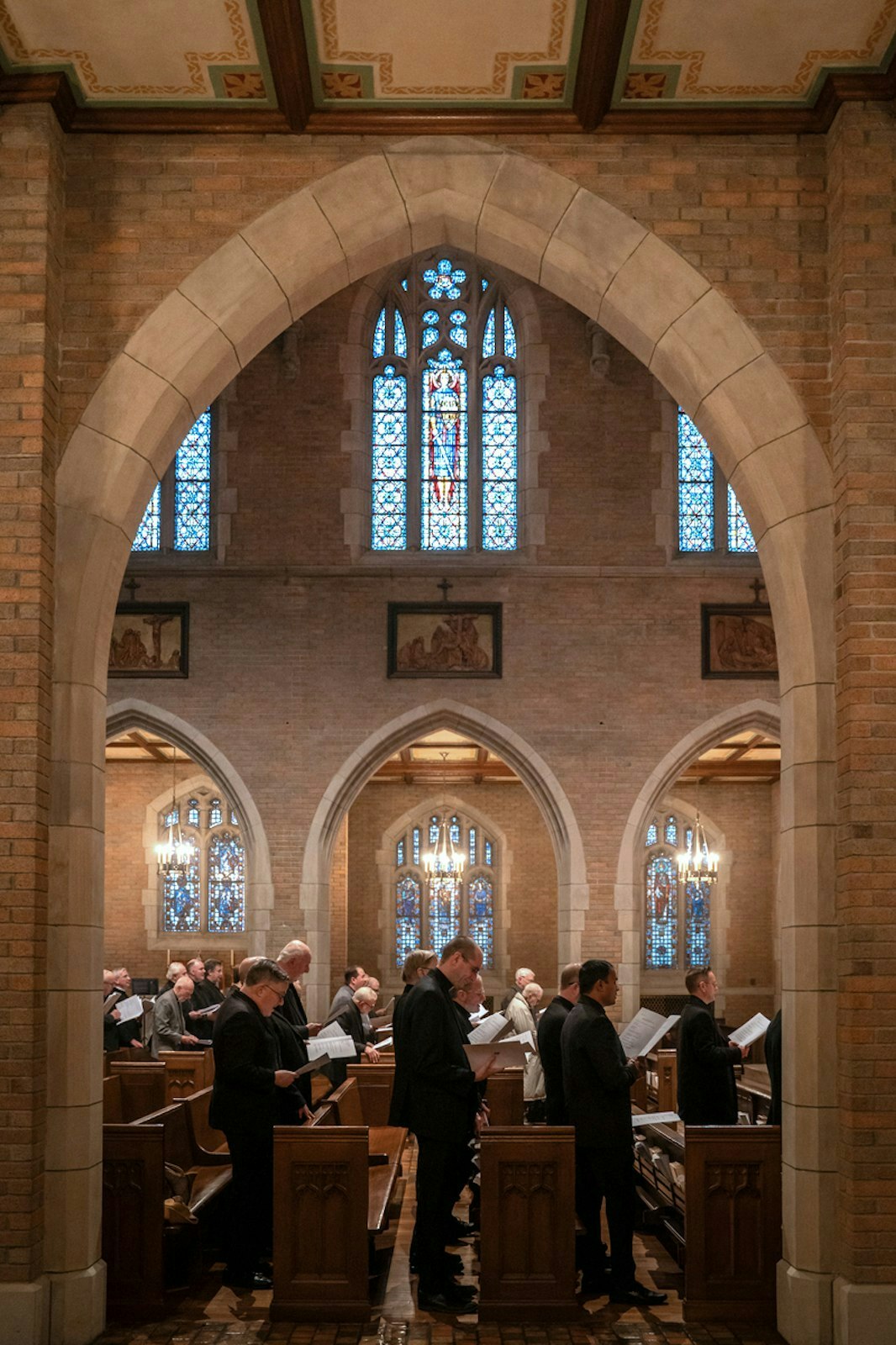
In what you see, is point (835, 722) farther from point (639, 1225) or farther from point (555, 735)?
point (555, 735)

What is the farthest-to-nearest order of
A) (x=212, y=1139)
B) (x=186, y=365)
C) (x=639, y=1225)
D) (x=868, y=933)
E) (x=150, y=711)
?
(x=150, y=711) → (x=212, y=1139) → (x=639, y=1225) → (x=186, y=365) → (x=868, y=933)

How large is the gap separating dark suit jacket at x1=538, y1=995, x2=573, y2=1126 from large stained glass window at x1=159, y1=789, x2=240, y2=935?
46.2 ft

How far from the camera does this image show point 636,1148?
9.12 m

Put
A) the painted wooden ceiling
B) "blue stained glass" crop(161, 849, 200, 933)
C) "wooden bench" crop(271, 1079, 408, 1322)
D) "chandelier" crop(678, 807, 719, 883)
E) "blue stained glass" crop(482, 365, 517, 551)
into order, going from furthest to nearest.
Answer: "blue stained glass" crop(161, 849, 200, 933) → "chandelier" crop(678, 807, 719, 883) → "blue stained glass" crop(482, 365, 517, 551) → "wooden bench" crop(271, 1079, 408, 1322) → the painted wooden ceiling

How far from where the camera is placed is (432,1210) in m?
6.50

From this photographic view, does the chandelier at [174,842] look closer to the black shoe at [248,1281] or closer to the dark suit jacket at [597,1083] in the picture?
the black shoe at [248,1281]

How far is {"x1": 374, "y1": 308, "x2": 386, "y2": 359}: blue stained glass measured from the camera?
1805 cm

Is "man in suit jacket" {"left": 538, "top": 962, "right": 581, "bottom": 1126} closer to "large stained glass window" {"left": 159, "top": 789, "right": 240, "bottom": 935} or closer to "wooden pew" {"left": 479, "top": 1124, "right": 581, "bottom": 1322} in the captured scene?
"wooden pew" {"left": 479, "top": 1124, "right": 581, "bottom": 1322}

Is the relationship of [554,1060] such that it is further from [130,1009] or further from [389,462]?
[389,462]

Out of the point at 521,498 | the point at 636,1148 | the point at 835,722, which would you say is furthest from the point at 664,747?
the point at 835,722

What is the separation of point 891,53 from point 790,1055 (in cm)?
409

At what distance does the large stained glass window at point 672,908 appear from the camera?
22.3 metres

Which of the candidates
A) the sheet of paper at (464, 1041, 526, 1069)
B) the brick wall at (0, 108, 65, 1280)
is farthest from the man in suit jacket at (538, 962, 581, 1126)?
the brick wall at (0, 108, 65, 1280)

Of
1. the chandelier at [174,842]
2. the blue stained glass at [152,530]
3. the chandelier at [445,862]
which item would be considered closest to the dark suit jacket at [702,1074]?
the blue stained glass at [152,530]
